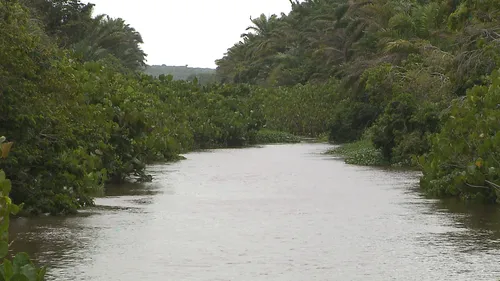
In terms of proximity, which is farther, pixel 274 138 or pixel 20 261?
pixel 274 138

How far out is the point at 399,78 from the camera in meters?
37.8

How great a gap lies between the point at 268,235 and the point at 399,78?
24818 millimetres

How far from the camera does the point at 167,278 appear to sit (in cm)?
1047

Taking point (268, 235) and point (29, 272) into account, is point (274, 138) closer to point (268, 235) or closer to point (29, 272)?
point (268, 235)

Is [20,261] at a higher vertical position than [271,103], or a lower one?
lower

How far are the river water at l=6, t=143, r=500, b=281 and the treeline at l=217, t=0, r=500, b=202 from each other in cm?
108

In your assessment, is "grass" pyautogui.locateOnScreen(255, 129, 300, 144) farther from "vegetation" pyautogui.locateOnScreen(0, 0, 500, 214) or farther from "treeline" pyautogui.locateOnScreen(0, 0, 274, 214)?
"treeline" pyautogui.locateOnScreen(0, 0, 274, 214)

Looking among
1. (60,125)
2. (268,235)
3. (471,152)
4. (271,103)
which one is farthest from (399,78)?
(271,103)

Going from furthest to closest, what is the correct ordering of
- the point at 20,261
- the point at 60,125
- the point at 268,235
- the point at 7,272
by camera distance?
the point at 60,125
the point at 268,235
the point at 20,261
the point at 7,272

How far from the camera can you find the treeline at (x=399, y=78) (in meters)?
18.8

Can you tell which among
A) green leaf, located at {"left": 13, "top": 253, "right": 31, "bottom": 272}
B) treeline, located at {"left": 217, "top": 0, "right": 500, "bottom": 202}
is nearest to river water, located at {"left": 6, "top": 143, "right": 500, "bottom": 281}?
treeline, located at {"left": 217, "top": 0, "right": 500, "bottom": 202}

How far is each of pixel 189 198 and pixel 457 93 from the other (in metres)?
12.4

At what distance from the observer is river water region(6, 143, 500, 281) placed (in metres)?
10.9

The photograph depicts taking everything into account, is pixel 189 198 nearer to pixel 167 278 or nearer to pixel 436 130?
pixel 167 278
